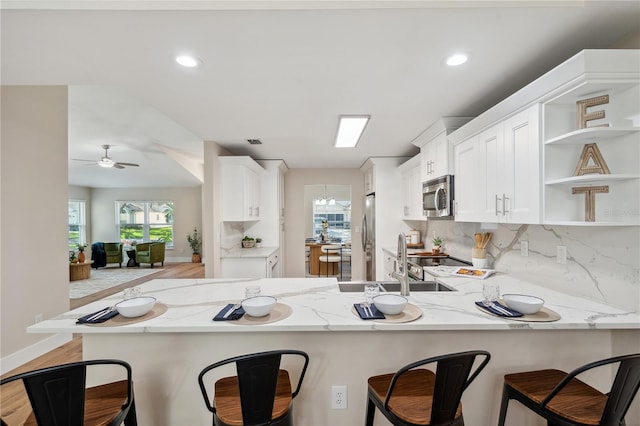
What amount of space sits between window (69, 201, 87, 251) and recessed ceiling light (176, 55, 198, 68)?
Answer: 9.42m

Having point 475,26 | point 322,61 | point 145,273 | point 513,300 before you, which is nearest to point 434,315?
point 513,300

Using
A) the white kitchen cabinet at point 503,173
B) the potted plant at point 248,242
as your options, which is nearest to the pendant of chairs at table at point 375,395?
the white kitchen cabinet at point 503,173

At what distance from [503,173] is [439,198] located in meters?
0.96

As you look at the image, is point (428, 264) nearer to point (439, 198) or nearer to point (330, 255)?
point (439, 198)

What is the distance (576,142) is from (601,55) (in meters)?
0.45

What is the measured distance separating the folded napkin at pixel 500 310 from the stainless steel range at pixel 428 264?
109 centimetres

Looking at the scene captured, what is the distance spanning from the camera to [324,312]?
1505mm

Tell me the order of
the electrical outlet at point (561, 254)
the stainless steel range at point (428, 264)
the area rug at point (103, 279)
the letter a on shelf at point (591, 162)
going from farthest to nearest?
the area rug at point (103, 279), the stainless steel range at point (428, 264), the electrical outlet at point (561, 254), the letter a on shelf at point (591, 162)

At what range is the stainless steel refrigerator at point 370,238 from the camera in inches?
188

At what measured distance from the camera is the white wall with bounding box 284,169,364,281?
5.74 metres

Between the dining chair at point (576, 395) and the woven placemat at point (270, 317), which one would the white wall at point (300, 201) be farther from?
the dining chair at point (576, 395)

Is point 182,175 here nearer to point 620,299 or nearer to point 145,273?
point 145,273

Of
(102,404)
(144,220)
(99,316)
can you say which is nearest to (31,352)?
(99,316)

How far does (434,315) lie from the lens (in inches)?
57.1
